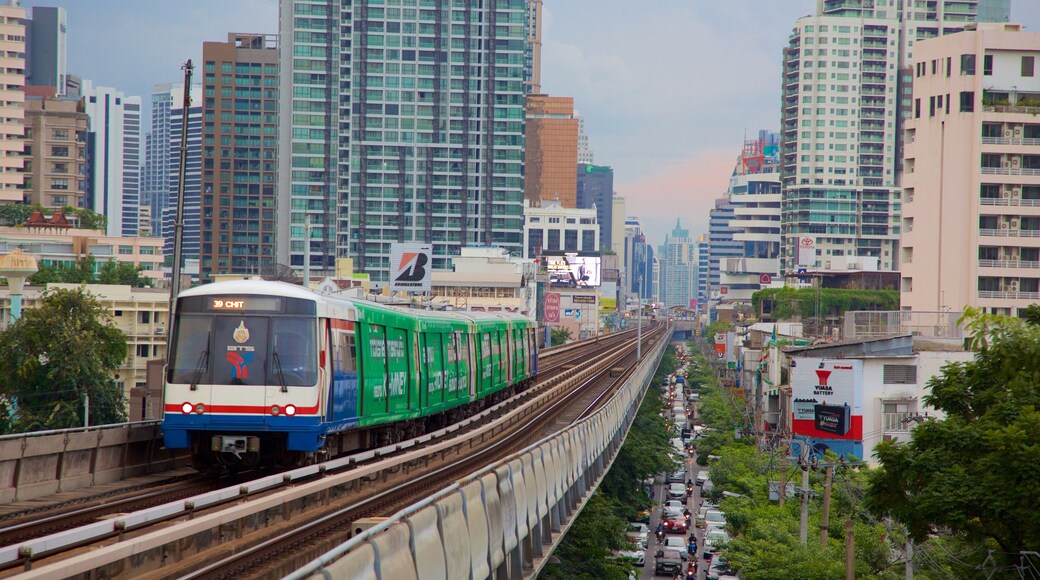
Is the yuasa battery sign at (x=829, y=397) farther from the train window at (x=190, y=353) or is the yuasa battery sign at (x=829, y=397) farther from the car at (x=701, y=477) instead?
the train window at (x=190, y=353)

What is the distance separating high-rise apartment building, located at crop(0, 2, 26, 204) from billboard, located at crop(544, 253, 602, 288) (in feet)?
258

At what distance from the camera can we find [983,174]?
207 ft

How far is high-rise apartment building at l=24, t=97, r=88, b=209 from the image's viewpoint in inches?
5817

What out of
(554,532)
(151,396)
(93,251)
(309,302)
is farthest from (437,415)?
(93,251)

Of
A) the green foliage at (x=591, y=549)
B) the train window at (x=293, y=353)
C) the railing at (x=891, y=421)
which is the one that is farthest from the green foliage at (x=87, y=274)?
the train window at (x=293, y=353)

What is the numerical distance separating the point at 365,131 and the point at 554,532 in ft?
476

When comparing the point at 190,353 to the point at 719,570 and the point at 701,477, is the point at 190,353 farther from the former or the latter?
the point at 701,477

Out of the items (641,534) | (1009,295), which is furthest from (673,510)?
(1009,295)

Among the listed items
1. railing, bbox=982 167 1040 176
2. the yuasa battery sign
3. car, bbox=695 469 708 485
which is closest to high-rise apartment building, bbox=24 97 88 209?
car, bbox=695 469 708 485

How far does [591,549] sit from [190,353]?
19.2 meters

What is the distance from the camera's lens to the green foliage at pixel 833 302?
110625 millimetres

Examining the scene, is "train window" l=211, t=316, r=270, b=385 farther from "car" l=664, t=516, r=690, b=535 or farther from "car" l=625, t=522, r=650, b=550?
"car" l=664, t=516, r=690, b=535

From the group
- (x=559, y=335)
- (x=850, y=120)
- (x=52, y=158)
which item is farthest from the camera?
(x=850, y=120)

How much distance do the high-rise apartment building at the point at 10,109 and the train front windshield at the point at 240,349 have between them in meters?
125
